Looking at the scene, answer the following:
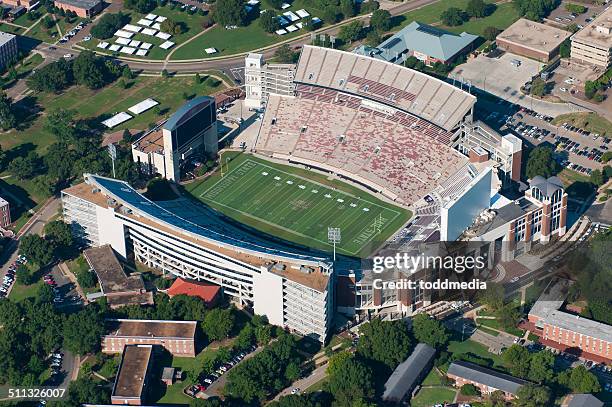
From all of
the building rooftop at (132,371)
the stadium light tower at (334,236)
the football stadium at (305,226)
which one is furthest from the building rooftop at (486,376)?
the building rooftop at (132,371)

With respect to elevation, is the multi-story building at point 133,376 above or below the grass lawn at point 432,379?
above

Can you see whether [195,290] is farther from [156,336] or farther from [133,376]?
[133,376]

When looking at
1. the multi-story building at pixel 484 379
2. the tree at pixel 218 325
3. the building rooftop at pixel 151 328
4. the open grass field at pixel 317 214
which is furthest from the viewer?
the open grass field at pixel 317 214

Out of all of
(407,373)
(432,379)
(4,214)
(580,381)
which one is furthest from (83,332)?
(580,381)

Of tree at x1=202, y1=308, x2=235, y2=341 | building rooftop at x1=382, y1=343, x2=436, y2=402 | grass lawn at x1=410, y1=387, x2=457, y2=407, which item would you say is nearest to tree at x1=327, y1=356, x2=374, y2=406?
building rooftop at x1=382, y1=343, x2=436, y2=402

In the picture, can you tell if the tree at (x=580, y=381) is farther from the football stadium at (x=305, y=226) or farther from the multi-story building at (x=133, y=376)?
the multi-story building at (x=133, y=376)

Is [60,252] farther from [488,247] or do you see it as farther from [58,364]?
[488,247]
